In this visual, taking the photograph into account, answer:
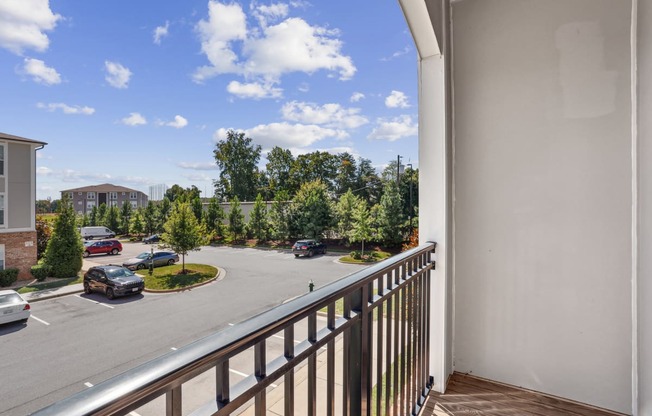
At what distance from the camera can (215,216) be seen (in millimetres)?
15117

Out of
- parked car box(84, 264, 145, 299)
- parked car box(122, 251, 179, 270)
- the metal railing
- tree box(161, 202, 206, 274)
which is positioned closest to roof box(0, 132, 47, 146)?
parked car box(84, 264, 145, 299)

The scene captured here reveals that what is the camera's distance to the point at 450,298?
65.2 inches

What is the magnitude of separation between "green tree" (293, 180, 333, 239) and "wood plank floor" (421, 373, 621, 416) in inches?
453

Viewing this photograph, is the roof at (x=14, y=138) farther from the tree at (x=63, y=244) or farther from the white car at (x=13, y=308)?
the tree at (x=63, y=244)

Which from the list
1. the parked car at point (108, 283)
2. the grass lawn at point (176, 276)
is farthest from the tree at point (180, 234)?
the parked car at point (108, 283)

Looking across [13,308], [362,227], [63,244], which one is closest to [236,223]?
[362,227]

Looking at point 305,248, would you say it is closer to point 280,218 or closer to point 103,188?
point 280,218

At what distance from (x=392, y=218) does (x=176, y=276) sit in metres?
7.17

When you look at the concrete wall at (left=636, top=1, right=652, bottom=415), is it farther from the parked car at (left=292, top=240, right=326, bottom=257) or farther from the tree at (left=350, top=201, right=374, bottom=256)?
the parked car at (left=292, top=240, right=326, bottom=257)

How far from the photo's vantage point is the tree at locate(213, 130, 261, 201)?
2053 cm

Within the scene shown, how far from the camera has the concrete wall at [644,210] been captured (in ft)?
3.89

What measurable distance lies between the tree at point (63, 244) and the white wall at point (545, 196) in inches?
192

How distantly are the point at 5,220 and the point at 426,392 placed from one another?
365 cm

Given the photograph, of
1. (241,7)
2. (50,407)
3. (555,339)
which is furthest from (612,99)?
(241,7)
